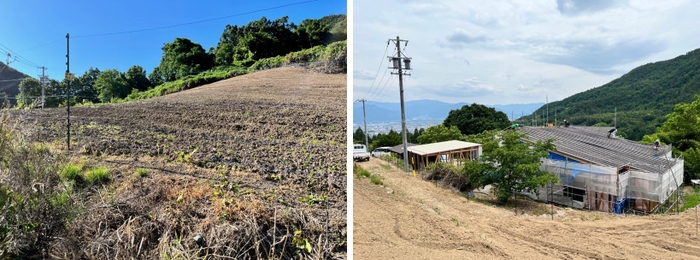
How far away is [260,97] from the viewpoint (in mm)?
2270

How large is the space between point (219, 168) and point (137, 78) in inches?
36.4

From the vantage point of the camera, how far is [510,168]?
7.48 m

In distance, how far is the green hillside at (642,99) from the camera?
23381 millimetres

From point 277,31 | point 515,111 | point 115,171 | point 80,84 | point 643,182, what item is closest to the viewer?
point 277,31

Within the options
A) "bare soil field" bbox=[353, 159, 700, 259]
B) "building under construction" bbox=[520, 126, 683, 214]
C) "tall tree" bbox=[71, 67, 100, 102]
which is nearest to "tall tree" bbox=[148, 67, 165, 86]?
"tall tree" bbox=[71, 67, 100, 102]

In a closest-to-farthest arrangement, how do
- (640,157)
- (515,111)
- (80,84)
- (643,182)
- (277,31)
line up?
1. (277,31)
2. (80,84)
3. (643,182)
4. (640,157)
5. (515,111)

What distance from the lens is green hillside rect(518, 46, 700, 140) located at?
2338cm

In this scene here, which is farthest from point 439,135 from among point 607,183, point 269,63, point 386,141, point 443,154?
point 269,63

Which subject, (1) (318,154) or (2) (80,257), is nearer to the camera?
A: (2) (80,257)

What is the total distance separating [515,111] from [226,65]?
2235cm

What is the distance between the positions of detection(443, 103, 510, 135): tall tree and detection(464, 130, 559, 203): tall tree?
12.9m

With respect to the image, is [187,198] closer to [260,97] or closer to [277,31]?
[260,97]

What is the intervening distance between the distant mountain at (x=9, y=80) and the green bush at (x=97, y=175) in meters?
0.95

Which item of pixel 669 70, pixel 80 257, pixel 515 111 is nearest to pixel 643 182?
pixel 80 257
